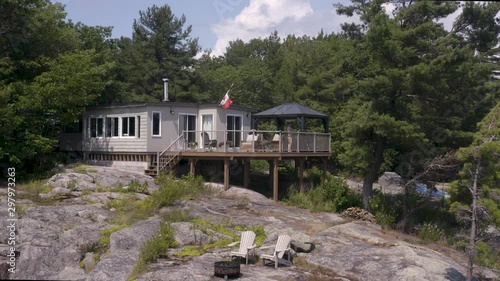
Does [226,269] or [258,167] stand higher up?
[258,167]

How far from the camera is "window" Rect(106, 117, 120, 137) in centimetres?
2760

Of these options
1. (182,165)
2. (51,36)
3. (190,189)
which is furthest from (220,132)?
(51,36)

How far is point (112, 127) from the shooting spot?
27.7 metres

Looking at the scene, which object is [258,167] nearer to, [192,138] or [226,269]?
[192,138]

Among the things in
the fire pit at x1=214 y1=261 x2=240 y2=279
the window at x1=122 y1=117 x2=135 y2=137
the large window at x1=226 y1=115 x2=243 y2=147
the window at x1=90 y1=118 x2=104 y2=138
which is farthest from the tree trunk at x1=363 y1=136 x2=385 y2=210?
the window at x1=90 y1=118 x2=104 y2=138

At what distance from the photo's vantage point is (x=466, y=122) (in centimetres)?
2717

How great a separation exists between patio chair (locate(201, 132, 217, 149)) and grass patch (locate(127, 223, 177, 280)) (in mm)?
9418

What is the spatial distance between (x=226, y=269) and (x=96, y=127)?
17.9 metres

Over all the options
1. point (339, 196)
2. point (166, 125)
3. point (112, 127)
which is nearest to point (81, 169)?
point (112, 127)

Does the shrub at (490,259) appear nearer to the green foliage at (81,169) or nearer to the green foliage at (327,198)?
the green foliage at (327,198)

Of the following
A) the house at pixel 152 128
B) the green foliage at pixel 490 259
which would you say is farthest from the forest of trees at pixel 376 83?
the green foliage at pixel 490 259

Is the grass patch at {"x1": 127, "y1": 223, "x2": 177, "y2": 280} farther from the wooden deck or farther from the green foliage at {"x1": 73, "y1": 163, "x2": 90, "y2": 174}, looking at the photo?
the green foliage at {"x1": 73, "y1": 163, "x2": 90, "y2": 174}

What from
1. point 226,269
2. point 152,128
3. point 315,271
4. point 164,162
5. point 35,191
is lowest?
point 315,271

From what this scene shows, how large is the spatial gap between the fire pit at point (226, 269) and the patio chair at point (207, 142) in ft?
40.1
